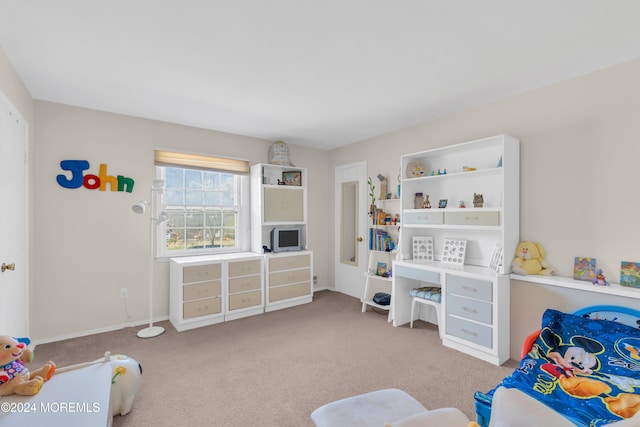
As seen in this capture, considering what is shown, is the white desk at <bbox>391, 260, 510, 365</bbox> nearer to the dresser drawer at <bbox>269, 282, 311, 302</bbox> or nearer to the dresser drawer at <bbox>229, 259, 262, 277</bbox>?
the dresser drawer at <bbox>269, 282, 311, 302</bbox>

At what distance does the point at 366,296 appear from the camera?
412cm

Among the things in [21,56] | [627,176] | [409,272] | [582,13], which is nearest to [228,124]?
[21,56]

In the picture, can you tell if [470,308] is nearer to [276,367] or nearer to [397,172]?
[276,367]

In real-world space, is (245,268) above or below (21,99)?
below

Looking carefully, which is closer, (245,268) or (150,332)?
(150,332)

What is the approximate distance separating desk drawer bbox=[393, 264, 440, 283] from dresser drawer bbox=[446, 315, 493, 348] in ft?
1.32

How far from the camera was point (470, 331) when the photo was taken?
2807mm

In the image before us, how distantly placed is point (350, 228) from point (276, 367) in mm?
2741

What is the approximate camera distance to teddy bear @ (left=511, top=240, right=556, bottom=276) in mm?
2670

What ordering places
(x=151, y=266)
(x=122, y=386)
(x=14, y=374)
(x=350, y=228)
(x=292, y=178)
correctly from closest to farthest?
1. (x=14, y=374)
2. (x=122, y=386)
3. (x=151, y=266)
4. (x=292, y=178)
5. (x=350, y=228)

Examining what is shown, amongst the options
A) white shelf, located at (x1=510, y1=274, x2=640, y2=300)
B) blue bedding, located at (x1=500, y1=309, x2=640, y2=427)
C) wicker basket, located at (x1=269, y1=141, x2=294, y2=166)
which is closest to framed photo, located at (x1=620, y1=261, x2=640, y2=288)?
white shelf, located at (x1=510, y1=274, x2=640, y2=300)

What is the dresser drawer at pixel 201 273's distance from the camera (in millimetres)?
3473

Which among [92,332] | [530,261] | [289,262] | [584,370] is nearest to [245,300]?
[289,262]

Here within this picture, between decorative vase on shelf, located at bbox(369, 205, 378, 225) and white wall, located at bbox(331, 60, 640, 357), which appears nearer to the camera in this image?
white wall, located at bbox(331, 60, 640, 357)
